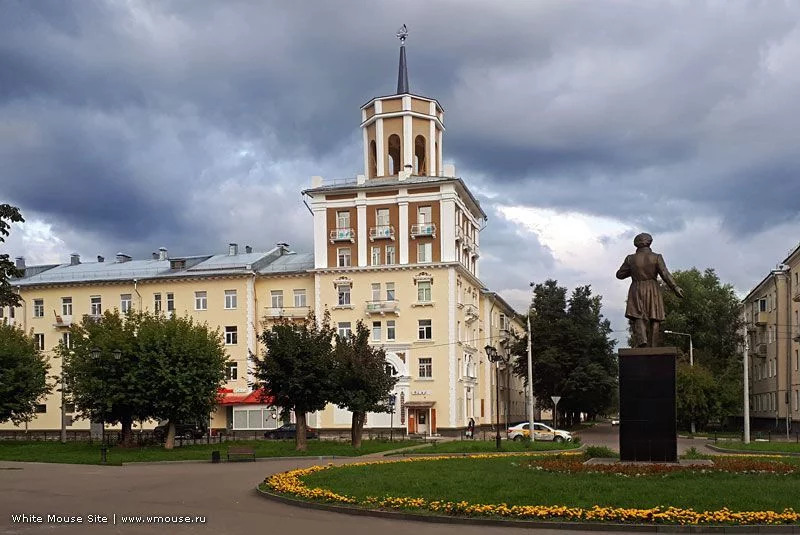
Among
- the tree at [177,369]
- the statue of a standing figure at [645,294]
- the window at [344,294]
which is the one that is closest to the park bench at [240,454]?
the tree at [177,369]

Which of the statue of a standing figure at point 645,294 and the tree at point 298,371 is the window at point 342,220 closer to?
the tree at point 298,371

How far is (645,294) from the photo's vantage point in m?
24.3

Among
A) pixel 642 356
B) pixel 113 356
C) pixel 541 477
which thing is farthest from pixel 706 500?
pixel 113 356

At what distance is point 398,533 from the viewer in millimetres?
15227

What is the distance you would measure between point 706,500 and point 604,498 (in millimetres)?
1892

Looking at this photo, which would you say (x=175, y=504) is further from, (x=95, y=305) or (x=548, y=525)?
(x=95, y=305)

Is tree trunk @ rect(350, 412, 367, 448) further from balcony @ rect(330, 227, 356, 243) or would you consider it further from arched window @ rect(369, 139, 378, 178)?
arched window @ rect(369, 139, 378, 178)

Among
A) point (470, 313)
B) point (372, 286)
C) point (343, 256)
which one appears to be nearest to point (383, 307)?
point (372, 286)

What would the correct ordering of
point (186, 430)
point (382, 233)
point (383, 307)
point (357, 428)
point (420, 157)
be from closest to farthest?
1. point (357, 428)
2. point (186, 430)
3. point (383, 307)
4. point (382, 233)
5. point (420, 157)

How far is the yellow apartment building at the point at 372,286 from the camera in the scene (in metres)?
66.2

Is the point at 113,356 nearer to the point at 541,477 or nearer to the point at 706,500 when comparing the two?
the point at 541,477

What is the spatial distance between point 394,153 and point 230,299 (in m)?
18.1

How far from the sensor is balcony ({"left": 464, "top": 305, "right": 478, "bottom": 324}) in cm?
6994

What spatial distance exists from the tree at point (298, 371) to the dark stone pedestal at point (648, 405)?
76.5 ft
